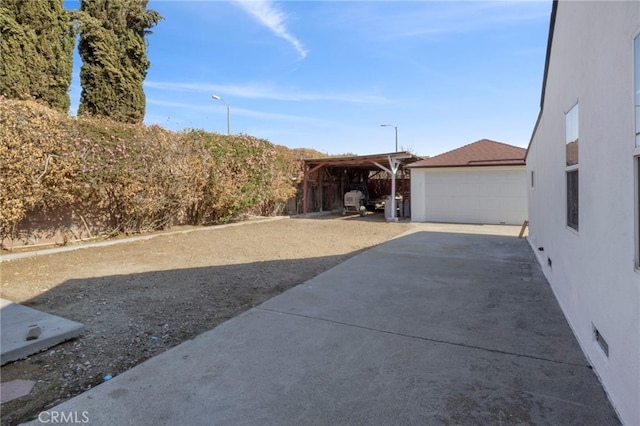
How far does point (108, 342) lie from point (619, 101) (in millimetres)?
4661

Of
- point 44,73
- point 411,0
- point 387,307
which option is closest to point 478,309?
point 387,307

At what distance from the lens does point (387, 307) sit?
14.6 ft

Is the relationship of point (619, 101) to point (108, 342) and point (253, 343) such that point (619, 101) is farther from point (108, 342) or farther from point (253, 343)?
point (108, 342)

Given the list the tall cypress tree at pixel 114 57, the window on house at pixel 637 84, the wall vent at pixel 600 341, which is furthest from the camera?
the tall cypress tree at pixel 114 57

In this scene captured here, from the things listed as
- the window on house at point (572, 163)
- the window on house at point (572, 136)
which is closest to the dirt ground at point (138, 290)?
the window on house at point (572, 163)

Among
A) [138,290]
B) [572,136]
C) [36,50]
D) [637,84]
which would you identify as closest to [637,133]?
[637,84]

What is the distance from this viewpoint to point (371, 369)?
2.90 metres

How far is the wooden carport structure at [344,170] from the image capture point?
1678 centimetres

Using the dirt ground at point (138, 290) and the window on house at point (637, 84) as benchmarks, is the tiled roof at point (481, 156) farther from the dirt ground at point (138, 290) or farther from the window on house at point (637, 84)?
the window on house at point (637, 84)

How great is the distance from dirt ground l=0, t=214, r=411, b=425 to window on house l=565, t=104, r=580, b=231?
3.86 metres

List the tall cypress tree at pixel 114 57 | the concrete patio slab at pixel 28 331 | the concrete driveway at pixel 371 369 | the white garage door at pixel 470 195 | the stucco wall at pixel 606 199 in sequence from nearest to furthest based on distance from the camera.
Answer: the stucco wall at pixel 606 199 < the concrete driveway at pixel 371 369 < the concrete patio slab at pixel 28 331 < the white garage door at pixel 470 195 < the tall cypress tree at pixel 114 57

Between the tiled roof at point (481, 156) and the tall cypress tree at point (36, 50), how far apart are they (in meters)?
14.8

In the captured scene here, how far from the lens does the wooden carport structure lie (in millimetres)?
16781

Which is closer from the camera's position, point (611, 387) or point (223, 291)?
point (611, 387)
